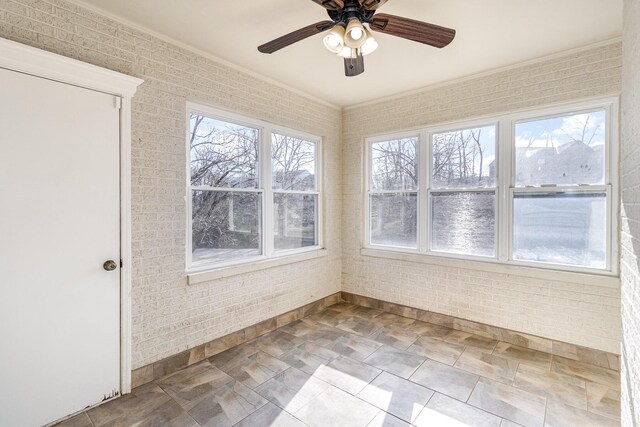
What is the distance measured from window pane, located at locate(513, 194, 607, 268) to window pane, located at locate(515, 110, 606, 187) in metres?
0.19

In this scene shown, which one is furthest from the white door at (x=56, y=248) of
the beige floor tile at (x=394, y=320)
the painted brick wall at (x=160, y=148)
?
the beige floor tile at (x=394, y=320)

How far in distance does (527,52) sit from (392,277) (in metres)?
2.90

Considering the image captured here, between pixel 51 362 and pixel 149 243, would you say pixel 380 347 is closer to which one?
pixel 149 243

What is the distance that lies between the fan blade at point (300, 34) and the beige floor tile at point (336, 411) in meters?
2.64

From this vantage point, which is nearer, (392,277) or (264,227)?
(264,227)

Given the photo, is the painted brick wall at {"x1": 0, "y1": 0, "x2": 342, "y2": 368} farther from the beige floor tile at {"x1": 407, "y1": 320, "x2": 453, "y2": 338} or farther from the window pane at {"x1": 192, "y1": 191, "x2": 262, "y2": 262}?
the beige floor tile at {"x1": 407, "y1": 320, "x2": 453, "y2": 338}

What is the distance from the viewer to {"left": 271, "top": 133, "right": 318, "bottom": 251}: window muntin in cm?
375

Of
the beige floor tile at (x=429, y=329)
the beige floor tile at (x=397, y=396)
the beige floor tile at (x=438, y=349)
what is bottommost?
the beige floor tile at (x=397, y=396)

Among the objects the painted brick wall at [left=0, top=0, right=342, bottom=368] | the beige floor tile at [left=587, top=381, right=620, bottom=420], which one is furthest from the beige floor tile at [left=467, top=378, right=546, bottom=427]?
the painted brick wall at [left=0, top=0, right=342, bottom=368]

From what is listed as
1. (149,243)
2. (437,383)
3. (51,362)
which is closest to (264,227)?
(149,243)

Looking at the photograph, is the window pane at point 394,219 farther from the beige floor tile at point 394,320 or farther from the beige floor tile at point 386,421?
the beige floor tile at point 386,421

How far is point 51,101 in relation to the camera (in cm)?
201

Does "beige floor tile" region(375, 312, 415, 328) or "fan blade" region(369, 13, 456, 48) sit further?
"beige floor tile" region(375, 312, 415, 328)

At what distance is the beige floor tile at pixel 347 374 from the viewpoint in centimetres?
247
